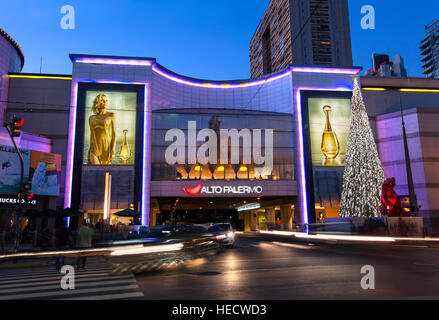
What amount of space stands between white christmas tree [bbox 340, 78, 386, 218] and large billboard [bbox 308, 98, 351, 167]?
9.79m

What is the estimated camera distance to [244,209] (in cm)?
6091

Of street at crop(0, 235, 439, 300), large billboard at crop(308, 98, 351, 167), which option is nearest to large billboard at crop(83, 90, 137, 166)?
large billboard at crop(308, 98, 351, 167)

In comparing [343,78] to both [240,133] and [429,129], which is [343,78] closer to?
[429,129]

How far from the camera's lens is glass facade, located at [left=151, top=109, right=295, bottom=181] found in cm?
3916

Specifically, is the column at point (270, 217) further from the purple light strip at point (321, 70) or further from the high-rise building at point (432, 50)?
the high-rise building at point (432, 50)

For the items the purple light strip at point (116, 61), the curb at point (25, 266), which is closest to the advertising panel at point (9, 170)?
the purple light strip at point (116, 61)

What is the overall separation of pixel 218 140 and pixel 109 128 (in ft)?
42.4

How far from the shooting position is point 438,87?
4819 cm

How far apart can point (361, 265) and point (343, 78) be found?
37.3 meters

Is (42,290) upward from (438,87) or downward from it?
downward

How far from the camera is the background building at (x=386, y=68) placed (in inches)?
6088

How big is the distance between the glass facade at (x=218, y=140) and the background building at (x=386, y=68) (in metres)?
122

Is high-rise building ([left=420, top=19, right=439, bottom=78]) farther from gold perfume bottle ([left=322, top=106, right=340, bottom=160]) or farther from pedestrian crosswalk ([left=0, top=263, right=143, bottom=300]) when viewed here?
pedestrian crosswalk ([left=0, top=263, right=143, bottom=300])
